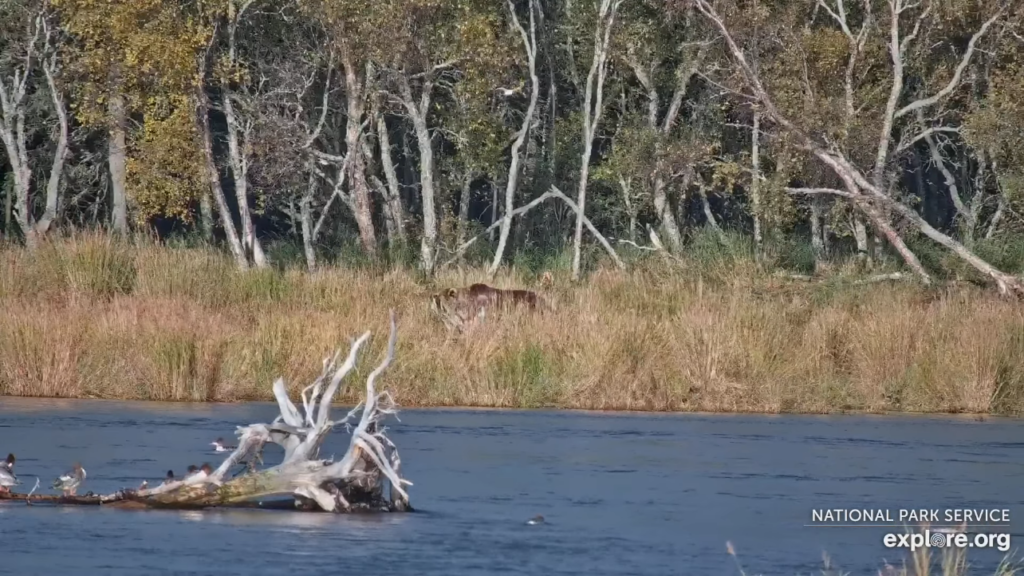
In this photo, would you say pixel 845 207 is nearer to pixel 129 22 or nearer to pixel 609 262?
pixel 609 262

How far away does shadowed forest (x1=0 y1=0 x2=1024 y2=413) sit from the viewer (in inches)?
736

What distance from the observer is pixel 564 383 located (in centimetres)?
1861

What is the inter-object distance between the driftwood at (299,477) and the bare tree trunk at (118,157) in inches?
642

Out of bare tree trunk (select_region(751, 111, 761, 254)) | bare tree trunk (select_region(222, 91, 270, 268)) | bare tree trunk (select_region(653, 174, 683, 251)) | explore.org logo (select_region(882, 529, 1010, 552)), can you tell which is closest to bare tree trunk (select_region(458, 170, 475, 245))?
bare tree trunk (select_region(653, 174, 683, 251))

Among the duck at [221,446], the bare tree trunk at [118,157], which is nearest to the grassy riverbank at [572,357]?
the duck at [221,446]

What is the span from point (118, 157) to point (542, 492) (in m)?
18.8

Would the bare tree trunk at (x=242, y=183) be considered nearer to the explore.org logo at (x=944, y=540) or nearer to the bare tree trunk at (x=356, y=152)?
the bare tree trunk at (x=356, y=152)

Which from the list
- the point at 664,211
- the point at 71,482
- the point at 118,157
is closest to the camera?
the point at 71,482

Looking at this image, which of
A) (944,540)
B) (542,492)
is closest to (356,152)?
(542,492)

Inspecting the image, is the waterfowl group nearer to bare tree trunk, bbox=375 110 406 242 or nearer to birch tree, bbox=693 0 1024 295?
birch tree, bbox=693 0 1024 295

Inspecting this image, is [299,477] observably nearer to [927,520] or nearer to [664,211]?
[927,520]

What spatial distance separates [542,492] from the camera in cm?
1287

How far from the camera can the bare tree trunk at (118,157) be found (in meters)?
28.2

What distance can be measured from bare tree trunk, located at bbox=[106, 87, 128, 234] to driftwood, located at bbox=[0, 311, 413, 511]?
53.5 feet
